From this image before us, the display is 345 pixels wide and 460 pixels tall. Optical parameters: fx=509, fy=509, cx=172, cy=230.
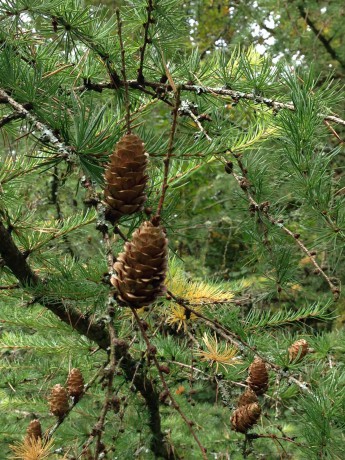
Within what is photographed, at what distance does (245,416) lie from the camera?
65 centimetres

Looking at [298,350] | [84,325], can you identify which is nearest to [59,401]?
[84,325]

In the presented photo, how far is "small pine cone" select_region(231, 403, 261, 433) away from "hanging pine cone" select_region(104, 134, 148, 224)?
0.32m

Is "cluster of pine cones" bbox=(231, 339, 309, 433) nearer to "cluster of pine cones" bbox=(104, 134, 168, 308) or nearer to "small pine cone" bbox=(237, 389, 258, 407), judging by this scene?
"small pine cone" bbox=(237, 389, 258, 407)

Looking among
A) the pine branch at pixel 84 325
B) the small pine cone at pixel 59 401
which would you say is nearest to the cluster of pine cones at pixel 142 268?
the pine branch at pixel 84 325

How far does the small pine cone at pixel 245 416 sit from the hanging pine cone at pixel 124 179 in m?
0.32

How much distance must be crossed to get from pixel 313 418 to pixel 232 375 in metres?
0.29

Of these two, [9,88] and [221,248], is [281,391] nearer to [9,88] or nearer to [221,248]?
[9,88]

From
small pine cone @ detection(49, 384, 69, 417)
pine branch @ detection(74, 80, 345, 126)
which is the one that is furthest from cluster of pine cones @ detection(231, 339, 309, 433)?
pine branch @ detection(74, 80, 345, 126)

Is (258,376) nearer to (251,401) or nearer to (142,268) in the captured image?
(251,401)

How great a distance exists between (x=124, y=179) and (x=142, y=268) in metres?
0.10

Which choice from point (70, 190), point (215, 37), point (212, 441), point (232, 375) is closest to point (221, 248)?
point (70, 190)

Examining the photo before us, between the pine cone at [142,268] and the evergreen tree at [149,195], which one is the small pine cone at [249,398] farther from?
the pine cone at [142,268]

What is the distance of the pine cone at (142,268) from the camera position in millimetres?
424

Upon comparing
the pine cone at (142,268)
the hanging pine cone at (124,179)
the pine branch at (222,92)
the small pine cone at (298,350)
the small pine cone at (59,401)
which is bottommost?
the small pine cone at (59,401)
